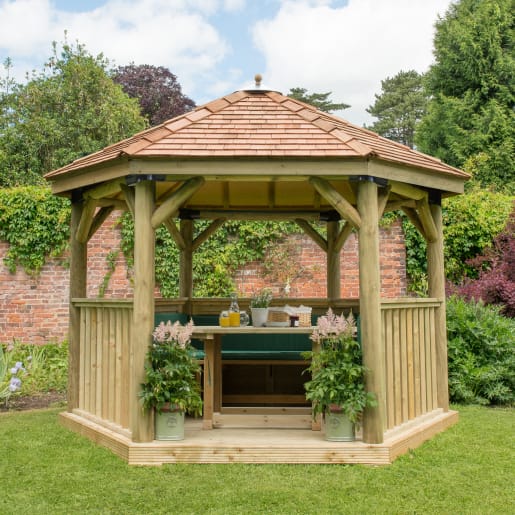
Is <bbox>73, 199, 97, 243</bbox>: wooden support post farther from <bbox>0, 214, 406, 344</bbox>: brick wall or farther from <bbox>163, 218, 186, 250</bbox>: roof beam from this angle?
<bbox>0, 214, 406, 344</bbox>: brick wall

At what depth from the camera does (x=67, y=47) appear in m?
19.3

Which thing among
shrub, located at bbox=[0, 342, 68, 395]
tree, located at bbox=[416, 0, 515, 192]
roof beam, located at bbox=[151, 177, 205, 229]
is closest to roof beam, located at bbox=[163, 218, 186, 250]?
roof beam, located at bbox=[151, 177, 205, 229]

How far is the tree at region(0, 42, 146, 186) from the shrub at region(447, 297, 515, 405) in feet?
41.8

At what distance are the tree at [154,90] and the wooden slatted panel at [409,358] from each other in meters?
20.4

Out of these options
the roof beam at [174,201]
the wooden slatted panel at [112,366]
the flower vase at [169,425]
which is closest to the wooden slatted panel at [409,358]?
the flower vase at [169,425]

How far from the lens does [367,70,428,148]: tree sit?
33.6 m

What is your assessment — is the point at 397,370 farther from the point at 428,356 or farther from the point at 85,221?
the point at 85,221

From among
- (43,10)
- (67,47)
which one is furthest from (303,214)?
(43,10)

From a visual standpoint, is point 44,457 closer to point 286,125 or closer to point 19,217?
point 286,125

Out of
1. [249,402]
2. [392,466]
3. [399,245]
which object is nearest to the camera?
[392,466]

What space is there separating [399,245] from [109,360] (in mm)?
6379

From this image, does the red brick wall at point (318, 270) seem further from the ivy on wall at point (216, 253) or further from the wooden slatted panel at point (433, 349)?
the wooden slatted panel at point (433, 349)

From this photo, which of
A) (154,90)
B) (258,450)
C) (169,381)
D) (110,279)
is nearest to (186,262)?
(110,279)

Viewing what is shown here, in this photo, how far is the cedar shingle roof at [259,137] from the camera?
557 centimetres
